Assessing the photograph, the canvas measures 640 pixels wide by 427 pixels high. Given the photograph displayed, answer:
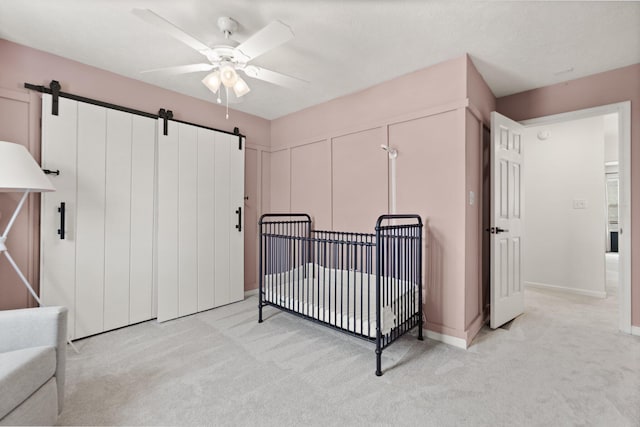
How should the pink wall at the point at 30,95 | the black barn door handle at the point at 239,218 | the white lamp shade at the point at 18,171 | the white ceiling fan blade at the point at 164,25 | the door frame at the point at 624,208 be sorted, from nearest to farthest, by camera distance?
the white ceiling fan blade at the point at 164,25
the white lamp shade at the point at 18,171
the pink wall at the point at 30,95
the door frame at the point at 624,208
the black barn door handle at the point at 239,218

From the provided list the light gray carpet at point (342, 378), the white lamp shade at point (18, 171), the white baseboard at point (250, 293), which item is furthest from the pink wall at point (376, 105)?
the white lamp shade at point (18, 171)

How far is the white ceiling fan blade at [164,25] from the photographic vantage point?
1.30 metres

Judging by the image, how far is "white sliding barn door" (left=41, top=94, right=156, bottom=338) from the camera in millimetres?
2225

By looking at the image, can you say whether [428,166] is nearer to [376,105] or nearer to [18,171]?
[376,105]

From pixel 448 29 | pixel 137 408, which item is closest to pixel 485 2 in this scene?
pixel 448 29

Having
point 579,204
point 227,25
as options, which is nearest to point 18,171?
point 227,25

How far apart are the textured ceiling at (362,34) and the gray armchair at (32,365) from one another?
1841 mm

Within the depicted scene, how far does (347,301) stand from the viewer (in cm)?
214

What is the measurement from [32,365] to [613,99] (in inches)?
172

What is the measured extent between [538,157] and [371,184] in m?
2.79

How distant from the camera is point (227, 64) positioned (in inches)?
73.7

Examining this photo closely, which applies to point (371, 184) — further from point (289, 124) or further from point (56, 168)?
point (56, 168)

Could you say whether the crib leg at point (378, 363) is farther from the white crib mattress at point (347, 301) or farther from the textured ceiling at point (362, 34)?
the textured ceiling at point (362, 34)

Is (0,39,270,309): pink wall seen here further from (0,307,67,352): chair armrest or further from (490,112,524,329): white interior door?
(490,112,524,329): white interior door
